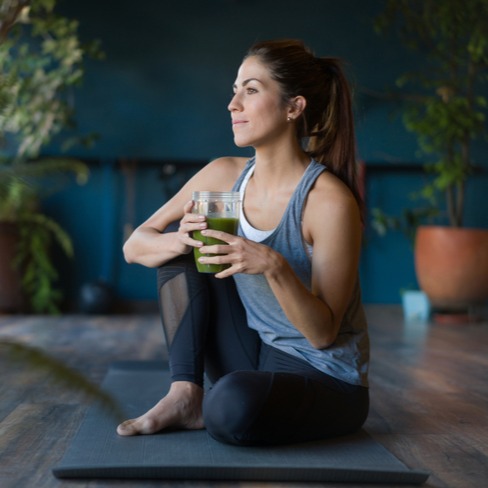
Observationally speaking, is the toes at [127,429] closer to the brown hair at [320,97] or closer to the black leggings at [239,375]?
the black leggings at [239,375]

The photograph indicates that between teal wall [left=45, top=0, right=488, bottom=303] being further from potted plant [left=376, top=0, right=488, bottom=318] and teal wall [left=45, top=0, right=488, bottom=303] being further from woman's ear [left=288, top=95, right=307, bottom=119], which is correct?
woman's ear [left=288, top=95, right=307, bottom=119]

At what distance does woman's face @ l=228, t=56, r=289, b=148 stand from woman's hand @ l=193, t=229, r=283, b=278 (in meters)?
0.35

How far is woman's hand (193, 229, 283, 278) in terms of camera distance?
157 cm

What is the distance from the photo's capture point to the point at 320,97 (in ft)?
6.39

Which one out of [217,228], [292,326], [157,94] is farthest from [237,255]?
[157,94]

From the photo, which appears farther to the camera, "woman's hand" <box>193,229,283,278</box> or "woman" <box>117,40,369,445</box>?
"woman" <box>117,40,369,445</box>

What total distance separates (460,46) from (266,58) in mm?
3550

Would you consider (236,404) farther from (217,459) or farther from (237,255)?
(237,255)

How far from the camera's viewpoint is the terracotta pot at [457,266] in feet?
15.9

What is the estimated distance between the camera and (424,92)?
217 inches

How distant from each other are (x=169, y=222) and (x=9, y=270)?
9.95 feet

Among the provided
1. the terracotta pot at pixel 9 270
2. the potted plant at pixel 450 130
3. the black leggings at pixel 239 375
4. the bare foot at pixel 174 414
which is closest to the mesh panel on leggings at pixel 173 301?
the black leggings at pixel 239 375

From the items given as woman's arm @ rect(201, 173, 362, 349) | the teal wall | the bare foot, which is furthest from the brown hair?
the teal wall

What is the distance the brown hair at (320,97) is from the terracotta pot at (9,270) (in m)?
3.27
